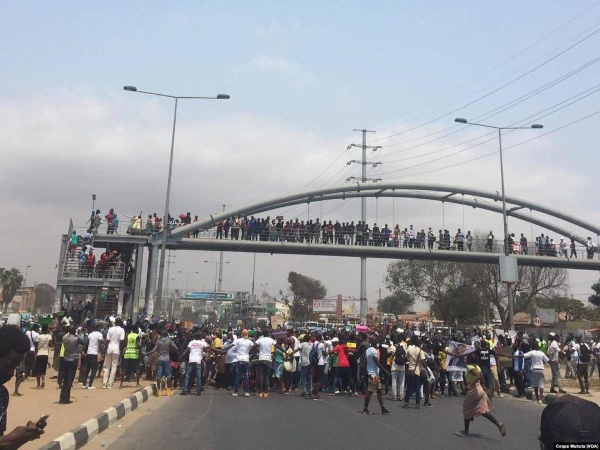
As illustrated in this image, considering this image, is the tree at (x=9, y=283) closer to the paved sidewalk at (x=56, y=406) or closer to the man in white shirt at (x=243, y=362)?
the paved sidewalk at (x=56, y=406)

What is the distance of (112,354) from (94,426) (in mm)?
5501

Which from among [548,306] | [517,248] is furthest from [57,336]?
[548,306]

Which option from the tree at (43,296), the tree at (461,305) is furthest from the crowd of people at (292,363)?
the tree at (43,296)

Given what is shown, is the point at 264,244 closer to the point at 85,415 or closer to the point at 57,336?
the point at 57,336

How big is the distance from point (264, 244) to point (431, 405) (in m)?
24.8

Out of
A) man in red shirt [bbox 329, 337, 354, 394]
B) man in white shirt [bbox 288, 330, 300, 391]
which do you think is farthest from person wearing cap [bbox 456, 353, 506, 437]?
man in white shirt [bbox 288, 330, 300, 391]

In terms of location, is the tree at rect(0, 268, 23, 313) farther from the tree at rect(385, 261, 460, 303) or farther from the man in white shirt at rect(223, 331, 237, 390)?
the man in white shirt at rect(223, 331, 237, 390)

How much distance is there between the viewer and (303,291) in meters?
80.0

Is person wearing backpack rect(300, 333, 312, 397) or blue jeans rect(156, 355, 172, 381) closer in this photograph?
blue jeans rect(156, 355, 172, 381)

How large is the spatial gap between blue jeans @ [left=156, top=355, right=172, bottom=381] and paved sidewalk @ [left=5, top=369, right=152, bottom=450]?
0.64 meters

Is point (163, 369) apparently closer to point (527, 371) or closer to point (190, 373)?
point (190, 373)

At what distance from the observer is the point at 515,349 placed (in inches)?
672

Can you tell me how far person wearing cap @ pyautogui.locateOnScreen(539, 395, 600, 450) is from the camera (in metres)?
2.51

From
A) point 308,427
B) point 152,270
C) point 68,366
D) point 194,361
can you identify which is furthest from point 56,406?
point 152,270
